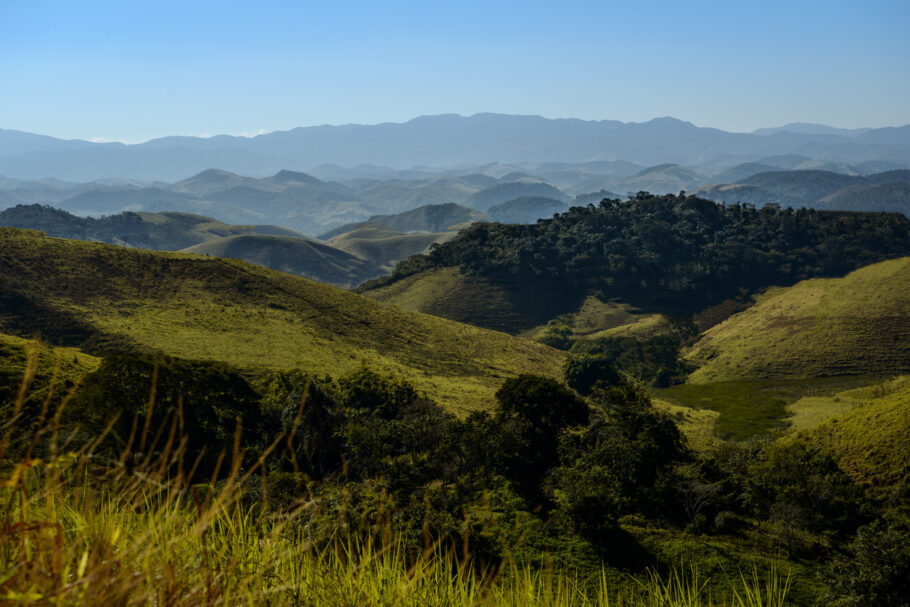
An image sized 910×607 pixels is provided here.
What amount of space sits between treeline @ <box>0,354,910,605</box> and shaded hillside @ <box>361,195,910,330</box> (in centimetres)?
11770

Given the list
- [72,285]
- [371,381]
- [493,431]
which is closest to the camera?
[493,431]

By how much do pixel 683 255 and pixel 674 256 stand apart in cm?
267

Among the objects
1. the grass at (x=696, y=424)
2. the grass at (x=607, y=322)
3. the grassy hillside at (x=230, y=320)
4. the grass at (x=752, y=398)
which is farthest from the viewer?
the grass at (x=607, y=322)

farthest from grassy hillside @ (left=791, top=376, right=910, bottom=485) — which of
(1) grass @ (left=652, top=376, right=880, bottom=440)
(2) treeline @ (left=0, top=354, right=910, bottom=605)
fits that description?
(1) grass @ (left=652, top=376, right=880, bottom=440)

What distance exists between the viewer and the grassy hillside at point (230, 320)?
253 feet

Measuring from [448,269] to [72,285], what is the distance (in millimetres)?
112046

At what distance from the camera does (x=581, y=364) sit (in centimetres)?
9988

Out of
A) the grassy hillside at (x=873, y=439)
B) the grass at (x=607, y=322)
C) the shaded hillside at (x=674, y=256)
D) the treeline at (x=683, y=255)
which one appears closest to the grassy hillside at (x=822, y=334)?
the grass at (x=607, y=322)

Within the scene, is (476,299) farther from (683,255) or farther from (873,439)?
(873,439)

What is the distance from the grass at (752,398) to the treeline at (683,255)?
61453mm

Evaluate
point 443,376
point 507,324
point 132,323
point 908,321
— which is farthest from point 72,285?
point 908,321

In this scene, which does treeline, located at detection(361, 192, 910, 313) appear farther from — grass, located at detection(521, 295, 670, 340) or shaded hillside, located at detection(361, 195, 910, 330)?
grass, located at detection(521, 295, 670, 340)

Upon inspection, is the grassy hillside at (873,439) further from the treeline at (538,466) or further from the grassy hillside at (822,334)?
the grassy hillside at (822,334)

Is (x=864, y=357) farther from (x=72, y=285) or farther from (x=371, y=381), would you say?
(x=72, y=285)
